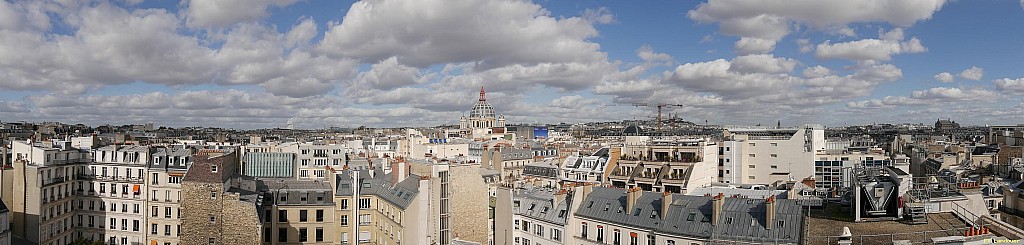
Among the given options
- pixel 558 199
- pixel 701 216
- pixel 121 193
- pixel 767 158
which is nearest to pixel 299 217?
pixel 558 199

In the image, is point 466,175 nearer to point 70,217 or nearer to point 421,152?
point 70,217

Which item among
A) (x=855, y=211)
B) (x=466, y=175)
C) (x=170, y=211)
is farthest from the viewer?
(x=170, y=211)

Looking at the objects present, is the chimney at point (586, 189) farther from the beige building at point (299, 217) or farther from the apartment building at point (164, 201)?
→ the apartment building at point (164, 201)

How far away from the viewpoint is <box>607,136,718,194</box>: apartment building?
59562 millimetres

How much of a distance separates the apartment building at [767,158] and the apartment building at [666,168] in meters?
1.66

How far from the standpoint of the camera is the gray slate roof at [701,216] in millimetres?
34000

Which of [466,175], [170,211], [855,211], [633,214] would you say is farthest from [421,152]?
[855,211]

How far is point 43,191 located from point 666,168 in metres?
49.5

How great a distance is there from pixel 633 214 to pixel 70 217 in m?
45.8

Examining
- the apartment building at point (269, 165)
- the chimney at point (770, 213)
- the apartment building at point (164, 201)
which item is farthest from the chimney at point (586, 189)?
the apartment building at point (269, 165)

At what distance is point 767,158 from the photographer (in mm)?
66938

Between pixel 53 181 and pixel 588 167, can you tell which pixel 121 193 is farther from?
pixel 588 167

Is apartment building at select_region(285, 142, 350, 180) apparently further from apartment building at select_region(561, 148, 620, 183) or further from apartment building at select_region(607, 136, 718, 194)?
apartment building at select_region(607, 136, 718, 194)

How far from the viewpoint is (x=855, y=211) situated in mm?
29781
